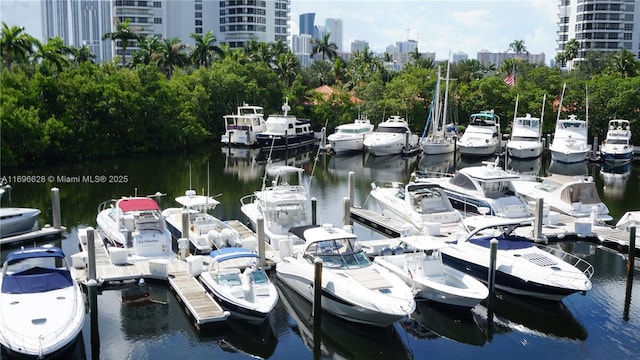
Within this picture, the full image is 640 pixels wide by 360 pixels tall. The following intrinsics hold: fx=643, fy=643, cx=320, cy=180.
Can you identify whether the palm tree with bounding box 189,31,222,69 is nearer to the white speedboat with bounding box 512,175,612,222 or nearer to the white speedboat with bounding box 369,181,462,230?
the white speedboat with bounding box 369,181,462,230

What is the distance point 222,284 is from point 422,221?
36.8ft

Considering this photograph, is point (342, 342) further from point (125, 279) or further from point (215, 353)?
point (125, 279)

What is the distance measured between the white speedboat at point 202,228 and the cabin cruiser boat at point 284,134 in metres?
32.4

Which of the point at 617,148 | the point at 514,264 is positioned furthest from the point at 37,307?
the point at 617,148

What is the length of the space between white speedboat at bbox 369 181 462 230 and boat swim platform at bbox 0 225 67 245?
15385mm

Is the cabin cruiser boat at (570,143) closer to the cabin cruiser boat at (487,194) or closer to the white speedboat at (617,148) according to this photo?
the white speedboat at (617,148)

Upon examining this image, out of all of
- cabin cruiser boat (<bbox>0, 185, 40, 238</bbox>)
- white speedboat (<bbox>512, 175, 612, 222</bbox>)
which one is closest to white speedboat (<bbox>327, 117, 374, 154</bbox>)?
white speedboat (<bbox>512, 175, 612, 222</bbox>)

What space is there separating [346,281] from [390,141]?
40.6 metres

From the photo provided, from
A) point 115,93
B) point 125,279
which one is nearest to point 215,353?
point 125,279

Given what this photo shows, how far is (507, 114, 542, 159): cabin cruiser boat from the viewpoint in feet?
186

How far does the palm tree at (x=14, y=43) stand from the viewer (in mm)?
53188

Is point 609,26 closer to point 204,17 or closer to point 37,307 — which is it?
point 204,17

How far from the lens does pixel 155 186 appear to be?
4147cm

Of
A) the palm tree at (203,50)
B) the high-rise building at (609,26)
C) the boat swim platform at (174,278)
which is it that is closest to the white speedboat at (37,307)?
the boat swim platform at (174,278)
